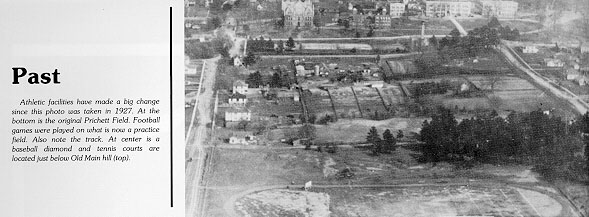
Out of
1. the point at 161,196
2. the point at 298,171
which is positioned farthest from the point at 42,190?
the point at 298,171

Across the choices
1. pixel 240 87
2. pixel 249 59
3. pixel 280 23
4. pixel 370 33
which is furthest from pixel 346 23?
pixel 240 87

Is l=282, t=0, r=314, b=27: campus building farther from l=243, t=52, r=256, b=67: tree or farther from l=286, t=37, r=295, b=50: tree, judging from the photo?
l=243, t=52, r=256, b=67: tree

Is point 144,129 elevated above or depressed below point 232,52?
below

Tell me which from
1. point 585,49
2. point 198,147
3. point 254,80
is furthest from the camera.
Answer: point 585,49

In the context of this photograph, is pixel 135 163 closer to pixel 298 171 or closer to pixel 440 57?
pixel 298 171

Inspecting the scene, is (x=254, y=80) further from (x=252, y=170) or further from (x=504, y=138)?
(x=504, y=138)

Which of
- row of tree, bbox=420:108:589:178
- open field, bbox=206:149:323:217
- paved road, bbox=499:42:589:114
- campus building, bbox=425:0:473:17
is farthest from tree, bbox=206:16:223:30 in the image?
paved road, bbox=499:42:589:114
